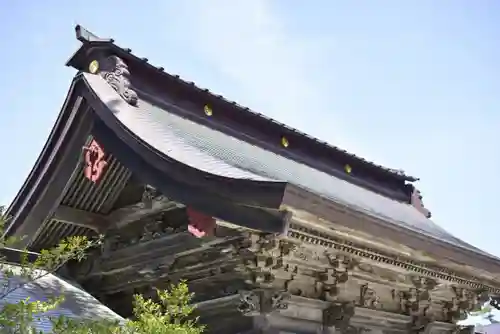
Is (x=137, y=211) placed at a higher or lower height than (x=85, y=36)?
lower

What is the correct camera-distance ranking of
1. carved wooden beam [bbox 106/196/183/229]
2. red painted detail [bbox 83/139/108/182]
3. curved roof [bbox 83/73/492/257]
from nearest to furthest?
1. curved roof [bbox 83/73/492/257]
2. carved wooden beam [bbox 106/196/183/229]
3. red painted detail [bbox 83/139/108/182]

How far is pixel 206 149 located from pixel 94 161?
1227mm

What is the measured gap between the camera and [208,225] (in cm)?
497

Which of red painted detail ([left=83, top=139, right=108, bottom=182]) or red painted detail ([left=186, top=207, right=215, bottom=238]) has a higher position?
red painted detail ([left=83, top=139, right=108, bottom=182])

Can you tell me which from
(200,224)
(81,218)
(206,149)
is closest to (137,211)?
(81,218)

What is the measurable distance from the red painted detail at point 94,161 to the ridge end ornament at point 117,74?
62 cm

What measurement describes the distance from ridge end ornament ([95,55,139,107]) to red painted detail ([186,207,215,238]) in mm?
1767

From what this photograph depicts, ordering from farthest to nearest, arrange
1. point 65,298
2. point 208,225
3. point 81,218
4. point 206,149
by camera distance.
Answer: point 81,218, point 206,149, point 65,298, point 208,225

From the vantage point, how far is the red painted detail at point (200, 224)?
4957mm

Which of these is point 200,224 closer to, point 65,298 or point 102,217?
point 65,298

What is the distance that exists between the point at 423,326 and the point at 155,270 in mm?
3978

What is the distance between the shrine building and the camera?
4992 mm

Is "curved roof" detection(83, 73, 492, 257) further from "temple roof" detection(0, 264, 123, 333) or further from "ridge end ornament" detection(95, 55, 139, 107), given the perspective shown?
"temple roof" detection(0, 264, 123, 333)

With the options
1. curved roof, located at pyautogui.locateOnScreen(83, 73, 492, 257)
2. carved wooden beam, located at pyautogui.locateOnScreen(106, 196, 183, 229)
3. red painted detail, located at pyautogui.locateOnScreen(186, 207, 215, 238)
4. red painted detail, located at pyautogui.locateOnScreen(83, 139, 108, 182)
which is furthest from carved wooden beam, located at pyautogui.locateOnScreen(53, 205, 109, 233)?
red painted detail, located at pyautogui.locateOnScreen(186, 207, 215, 238)
